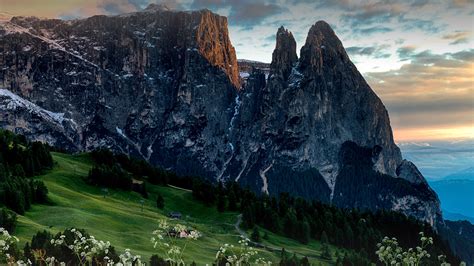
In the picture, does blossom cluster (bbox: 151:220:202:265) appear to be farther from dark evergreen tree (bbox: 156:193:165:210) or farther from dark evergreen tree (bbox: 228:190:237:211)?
dark evergreen tree (bbox: 228:190:237:211)

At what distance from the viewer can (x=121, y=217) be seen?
307 ft

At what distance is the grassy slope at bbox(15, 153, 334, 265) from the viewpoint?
2876 inches

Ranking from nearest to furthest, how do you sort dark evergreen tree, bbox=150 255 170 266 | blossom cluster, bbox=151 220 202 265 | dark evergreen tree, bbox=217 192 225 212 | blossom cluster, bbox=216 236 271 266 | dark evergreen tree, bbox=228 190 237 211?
1. blossom cluster, bbox=151 220 202 265
2. blossom cluster, bbox=216 236 271 266
3. dark evergreen tree, bbox=150 255 170 266
4. dark evergreen tree, bbox=217 192 225 212
5. dark evergreen tree, bbox=228 190 237 211

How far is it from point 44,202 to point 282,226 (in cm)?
5378

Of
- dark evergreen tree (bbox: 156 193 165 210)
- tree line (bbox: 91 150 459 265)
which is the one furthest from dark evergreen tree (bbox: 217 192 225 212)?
dark evergreen tree (bbox: 156 193 165 210)

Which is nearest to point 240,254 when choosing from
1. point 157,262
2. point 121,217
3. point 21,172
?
point 157,262

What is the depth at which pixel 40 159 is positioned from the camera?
128 m

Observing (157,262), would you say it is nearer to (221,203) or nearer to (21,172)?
(21,172)

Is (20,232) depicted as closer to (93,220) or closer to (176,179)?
(93,220)

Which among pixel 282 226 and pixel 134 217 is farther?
pixel 282 226

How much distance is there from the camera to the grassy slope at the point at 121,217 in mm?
73062

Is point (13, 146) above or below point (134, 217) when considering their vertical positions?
above

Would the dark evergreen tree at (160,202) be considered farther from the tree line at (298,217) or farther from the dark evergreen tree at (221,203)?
the dark evergreen tree at (221,203)

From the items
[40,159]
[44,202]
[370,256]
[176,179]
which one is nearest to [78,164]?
[40,159]
